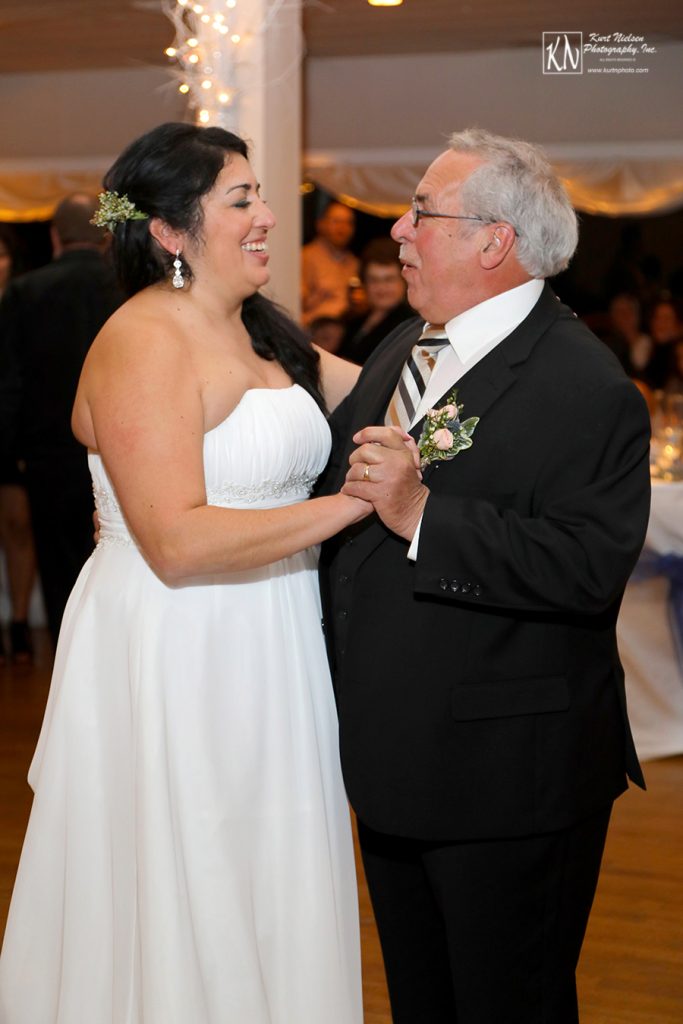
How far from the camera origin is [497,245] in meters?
2.16

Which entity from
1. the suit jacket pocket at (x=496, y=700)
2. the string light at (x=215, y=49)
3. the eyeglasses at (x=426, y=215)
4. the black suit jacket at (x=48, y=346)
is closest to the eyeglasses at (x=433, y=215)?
the eyeglasses at (x=426, y=215)

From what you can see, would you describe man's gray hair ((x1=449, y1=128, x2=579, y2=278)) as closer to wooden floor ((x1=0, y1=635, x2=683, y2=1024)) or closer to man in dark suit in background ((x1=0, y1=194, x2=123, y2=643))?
wooden floor ((x1=0, y1=635, x2=683, y2=1024))

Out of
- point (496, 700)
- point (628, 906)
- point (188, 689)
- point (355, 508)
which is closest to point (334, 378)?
point (355, 508)

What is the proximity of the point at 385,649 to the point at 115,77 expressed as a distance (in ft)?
12.1

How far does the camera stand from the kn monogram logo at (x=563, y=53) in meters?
4.16

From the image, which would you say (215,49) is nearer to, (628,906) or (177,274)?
(177,274)

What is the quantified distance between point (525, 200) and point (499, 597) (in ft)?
2.22

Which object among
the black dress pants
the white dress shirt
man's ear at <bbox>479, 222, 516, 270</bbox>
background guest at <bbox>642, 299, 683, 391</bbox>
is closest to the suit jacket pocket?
the black dress pants

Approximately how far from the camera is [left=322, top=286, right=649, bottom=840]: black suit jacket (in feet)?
6.53

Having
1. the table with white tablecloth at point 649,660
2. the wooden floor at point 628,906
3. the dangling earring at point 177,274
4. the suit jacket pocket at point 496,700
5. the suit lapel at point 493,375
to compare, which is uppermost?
the dangling earring at point 177,274

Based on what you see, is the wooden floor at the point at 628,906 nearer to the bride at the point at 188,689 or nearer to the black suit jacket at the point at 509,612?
the bride at the point at 188,689

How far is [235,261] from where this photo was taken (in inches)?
93.0

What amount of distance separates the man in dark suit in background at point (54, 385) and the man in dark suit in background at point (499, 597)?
299cm

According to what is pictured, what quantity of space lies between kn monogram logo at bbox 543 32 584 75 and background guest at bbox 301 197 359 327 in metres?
2.46
